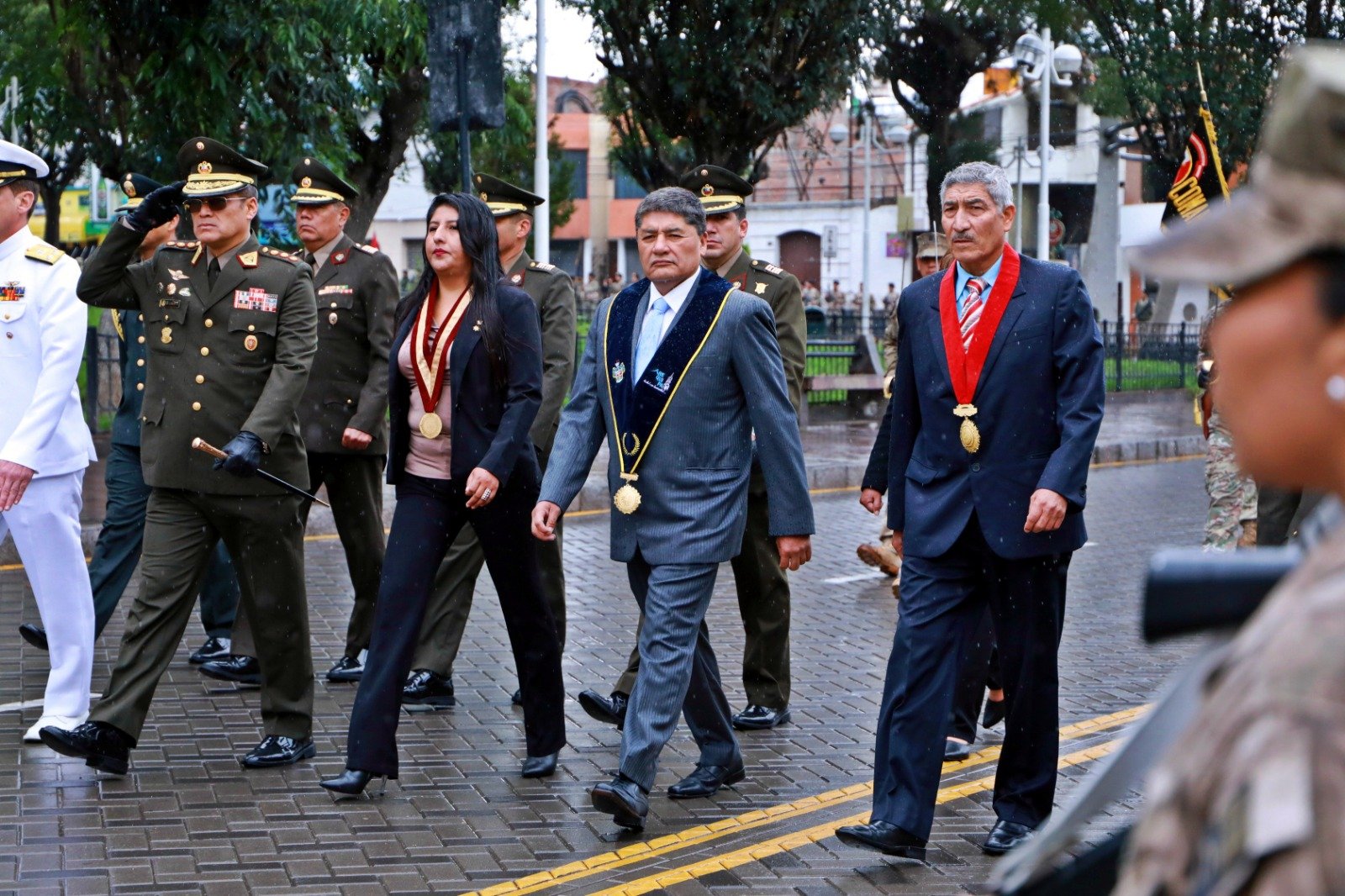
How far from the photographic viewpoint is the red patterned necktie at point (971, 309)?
17.1 feet

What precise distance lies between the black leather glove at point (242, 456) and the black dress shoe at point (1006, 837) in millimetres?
2588

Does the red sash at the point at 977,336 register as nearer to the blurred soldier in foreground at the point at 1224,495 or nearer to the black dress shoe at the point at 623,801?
the black dress shoe at the point at 623,801

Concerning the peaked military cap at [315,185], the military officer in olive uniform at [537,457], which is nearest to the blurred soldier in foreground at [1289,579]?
the military officer in olive uniform at [537,457]

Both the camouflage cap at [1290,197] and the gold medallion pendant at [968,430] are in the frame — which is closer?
the camouflage cap at [1290,197]

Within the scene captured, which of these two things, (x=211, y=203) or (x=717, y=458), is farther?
(x=211, y=203)

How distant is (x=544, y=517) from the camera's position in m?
5.45

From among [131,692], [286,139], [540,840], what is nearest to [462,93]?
[131,692]

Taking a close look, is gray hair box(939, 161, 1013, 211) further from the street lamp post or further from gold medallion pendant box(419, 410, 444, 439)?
the street lamp post

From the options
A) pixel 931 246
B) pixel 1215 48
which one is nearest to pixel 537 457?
pixel 931 246

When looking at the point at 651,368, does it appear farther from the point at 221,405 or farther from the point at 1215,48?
the point at 1215,48

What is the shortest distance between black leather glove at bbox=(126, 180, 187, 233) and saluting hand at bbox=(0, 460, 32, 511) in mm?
867

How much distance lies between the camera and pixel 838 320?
97.1ft

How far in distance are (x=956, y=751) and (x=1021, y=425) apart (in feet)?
5.33

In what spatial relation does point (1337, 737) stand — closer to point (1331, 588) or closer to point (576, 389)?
point (1331, 588)
